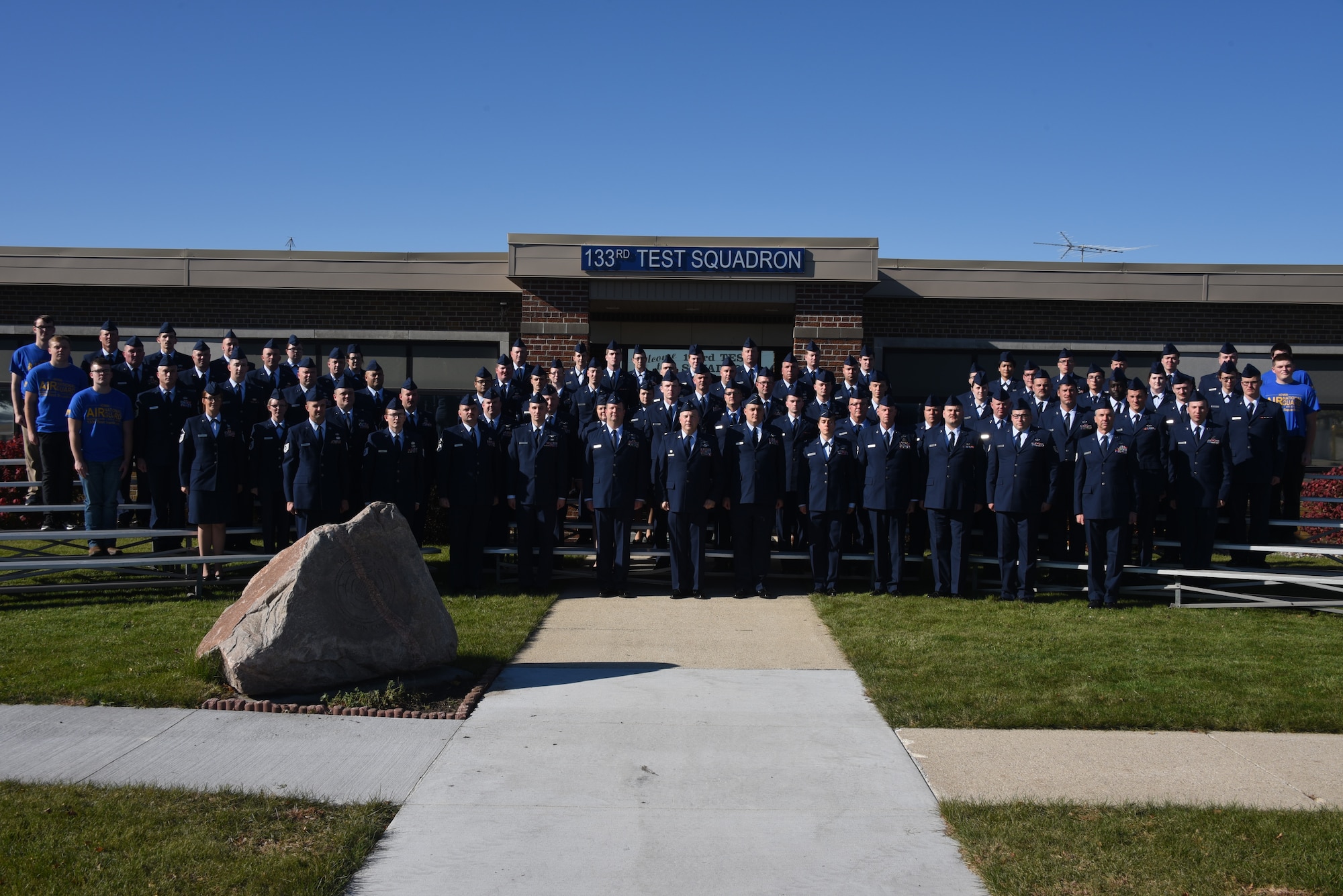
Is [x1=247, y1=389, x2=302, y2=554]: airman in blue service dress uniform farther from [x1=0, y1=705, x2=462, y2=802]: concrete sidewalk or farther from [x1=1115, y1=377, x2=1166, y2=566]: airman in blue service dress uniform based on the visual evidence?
[x1=1115, y1=377, x2=1166, y2=566]: airman in blue service dress uniform

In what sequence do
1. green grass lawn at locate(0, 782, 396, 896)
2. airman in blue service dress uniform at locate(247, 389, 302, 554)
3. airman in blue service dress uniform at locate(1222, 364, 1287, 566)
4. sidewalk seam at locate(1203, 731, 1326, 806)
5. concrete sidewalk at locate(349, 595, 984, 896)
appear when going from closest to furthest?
1. green grass lawn at locate(0, 782, 396, 896)
2. concrete sidewalk at locate(349, 595, 984, 896)
3. sidewalk seam at locate(1203, 731, 1326, 806)
4. airman in blue service dress uniform at locate(247, 389, 302, 554)
5. airman in blue service dress uniform at locate(1222, 364, 1287, 566)

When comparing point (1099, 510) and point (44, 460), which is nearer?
point (1099, 510)

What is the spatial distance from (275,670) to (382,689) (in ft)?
2.09

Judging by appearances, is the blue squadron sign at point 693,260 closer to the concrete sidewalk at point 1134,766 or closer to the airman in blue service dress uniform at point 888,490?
the airman in blue service dress uniform at point 888,490

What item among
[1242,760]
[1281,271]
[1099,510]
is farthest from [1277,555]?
[1242,760]

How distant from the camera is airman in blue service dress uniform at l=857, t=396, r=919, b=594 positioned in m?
9.89

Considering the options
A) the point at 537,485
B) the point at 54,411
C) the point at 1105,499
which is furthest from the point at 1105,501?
the point at 54,411

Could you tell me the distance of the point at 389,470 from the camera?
Result: 993 centimetres

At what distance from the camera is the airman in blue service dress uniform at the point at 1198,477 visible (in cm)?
984

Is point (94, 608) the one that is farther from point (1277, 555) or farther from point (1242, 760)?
point (1277, 555)

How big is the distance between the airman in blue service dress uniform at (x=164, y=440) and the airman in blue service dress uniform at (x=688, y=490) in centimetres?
481

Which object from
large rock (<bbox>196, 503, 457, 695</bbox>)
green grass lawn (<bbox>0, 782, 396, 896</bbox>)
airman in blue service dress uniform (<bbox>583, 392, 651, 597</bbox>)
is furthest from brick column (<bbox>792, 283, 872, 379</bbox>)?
green grass lawn (<bbox>0, 782, 396, 896</bbox>)

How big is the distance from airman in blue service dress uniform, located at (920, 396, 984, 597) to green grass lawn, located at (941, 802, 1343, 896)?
5.23 meters

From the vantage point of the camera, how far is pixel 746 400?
1121cm
